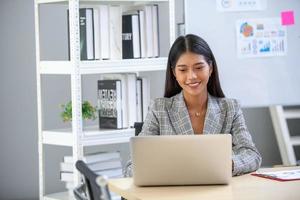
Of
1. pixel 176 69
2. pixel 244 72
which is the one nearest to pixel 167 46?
pixel 244 72

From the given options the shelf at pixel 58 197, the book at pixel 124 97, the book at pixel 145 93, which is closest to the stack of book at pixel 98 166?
the shelf at pixel 58 197

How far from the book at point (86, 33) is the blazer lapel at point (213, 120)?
3.21ft

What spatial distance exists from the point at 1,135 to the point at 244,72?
160 centimetres

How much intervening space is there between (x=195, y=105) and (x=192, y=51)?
0.25 metres

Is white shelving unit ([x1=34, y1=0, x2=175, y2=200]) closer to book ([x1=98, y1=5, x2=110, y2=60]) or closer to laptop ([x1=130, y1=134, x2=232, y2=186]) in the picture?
book ([x1=98, y1=5, x2=110, y2=60])

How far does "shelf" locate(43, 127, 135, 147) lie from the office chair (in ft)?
5.41

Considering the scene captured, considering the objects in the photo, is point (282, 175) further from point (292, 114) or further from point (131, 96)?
point (292, 114)

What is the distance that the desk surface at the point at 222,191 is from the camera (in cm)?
219

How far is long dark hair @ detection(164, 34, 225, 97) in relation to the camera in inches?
112

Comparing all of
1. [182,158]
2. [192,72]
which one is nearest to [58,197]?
[192,72]

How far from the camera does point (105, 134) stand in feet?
12.0

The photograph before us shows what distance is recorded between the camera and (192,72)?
283 cm

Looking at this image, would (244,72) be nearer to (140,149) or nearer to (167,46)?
(167,46)

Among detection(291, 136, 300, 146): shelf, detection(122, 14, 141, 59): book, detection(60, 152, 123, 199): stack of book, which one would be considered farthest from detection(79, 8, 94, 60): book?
detection(291, 136, 300, 146): shelf
